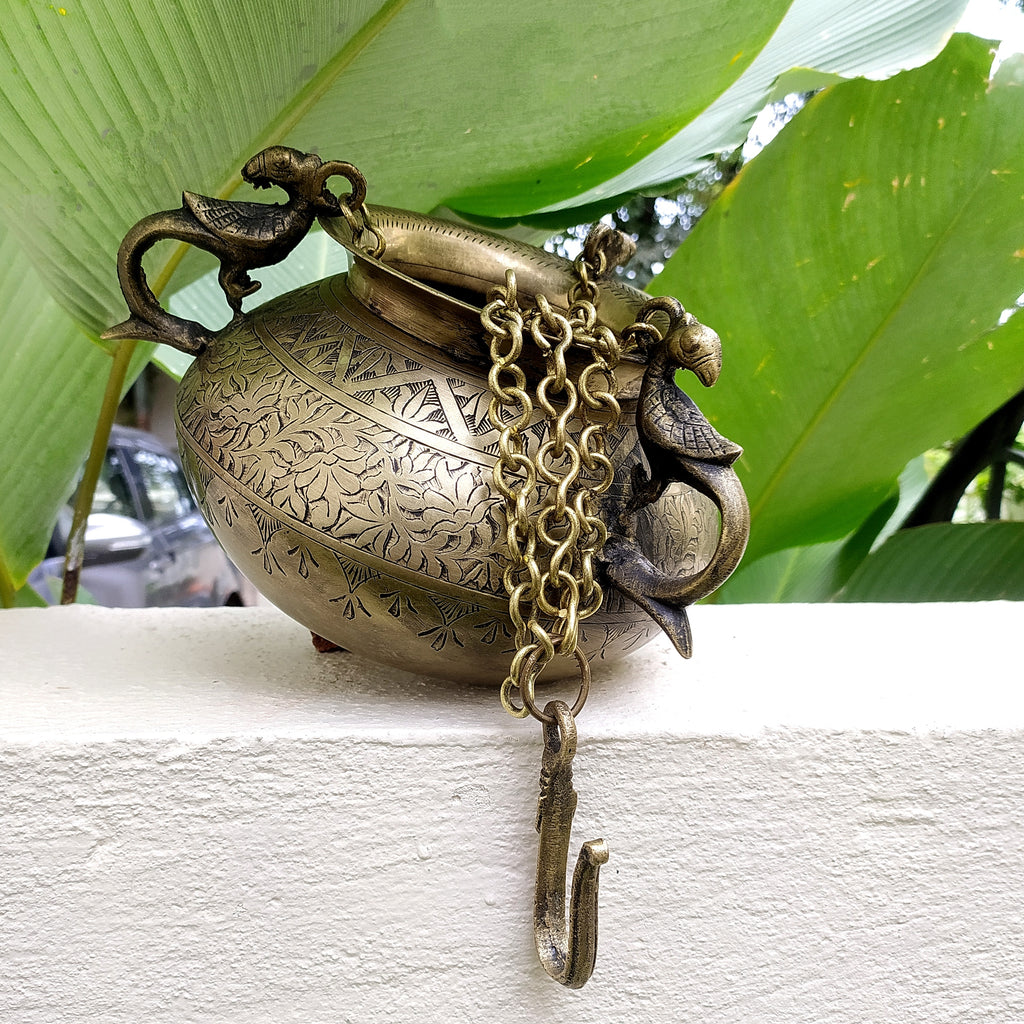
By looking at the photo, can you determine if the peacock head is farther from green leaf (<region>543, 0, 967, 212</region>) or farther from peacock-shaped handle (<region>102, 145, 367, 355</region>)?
green leaf (<region>543, 0, 967, 212</region>)

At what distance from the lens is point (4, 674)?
608mm

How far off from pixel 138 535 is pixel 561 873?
4.90ft

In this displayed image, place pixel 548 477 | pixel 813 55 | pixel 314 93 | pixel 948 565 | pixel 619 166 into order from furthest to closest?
pixel 948 565 < pixel 813 55 < pixel 619 166 < pixel 314 93 < pixel 548 477

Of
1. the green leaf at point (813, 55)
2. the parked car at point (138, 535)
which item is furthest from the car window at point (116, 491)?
the green leaf at point (813, 55)

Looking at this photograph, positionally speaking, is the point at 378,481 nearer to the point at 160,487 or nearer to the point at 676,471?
the point at 676,471

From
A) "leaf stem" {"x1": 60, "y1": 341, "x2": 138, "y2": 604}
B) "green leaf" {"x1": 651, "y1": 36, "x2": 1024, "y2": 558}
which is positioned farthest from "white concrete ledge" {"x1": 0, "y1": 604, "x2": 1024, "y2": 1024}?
"green leaf" {"x1": 651, "y1": 36, "x2": 1024, "y2": 558}

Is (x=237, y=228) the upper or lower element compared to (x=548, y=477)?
upper

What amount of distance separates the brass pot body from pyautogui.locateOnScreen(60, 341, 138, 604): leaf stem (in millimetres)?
323

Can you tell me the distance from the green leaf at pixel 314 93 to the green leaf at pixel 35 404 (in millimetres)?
97

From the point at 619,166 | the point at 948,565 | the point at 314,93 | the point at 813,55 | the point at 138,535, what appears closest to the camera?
the point at 314,93

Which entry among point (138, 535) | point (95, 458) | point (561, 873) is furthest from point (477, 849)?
point (138, 535)

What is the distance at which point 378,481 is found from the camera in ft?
1.60

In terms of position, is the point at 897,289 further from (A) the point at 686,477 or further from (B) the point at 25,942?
(B) the point at 25,942

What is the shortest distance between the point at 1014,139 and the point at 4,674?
958mm
